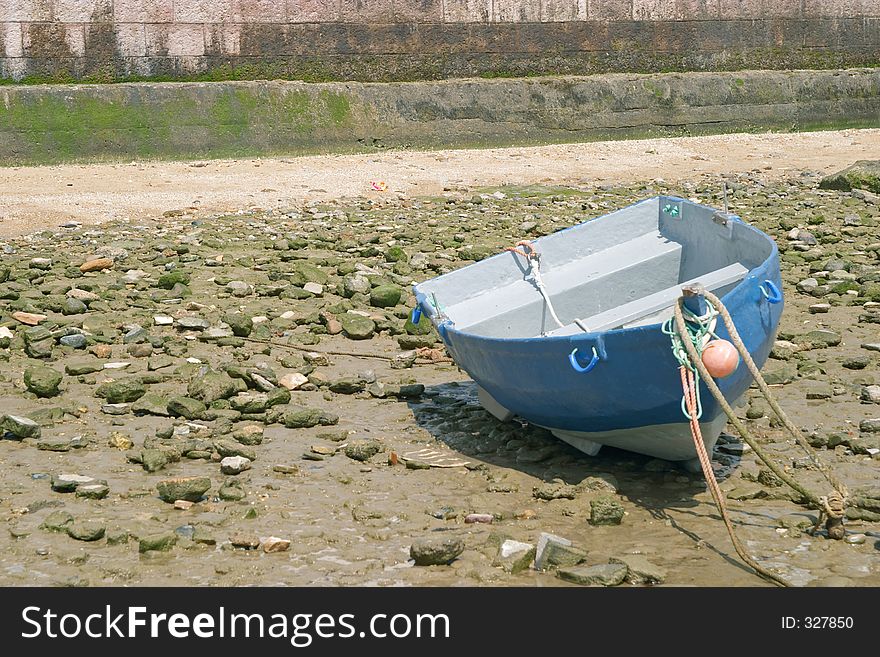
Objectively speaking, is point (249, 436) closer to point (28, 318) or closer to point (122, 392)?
point (122, 392)

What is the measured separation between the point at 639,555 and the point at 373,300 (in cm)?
418

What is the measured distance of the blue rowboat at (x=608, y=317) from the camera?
4934 millimetres

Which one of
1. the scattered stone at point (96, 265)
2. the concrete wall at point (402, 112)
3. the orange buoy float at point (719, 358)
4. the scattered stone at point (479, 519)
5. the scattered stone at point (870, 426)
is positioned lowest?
the scattered stone at point (479, 519)

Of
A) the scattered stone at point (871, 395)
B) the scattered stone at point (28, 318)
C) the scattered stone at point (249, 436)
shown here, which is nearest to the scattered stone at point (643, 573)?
the scattered stone at point (249, 436)

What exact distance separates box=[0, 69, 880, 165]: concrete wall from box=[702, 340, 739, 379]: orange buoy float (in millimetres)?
11156

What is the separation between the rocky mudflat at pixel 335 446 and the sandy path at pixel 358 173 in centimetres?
227

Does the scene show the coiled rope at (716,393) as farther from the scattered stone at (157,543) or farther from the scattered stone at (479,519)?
the scattered stone at (157,543)

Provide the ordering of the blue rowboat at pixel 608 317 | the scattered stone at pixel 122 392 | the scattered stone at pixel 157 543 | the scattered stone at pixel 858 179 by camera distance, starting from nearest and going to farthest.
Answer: the scattered stone at pixel 157 543 < the blue rowboat at pixel 608 317 < the scattered stone at pixel 122 392 < the scattered stone at pixel 858 179

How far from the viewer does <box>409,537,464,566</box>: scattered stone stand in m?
4.35

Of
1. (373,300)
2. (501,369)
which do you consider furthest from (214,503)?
(373,300)

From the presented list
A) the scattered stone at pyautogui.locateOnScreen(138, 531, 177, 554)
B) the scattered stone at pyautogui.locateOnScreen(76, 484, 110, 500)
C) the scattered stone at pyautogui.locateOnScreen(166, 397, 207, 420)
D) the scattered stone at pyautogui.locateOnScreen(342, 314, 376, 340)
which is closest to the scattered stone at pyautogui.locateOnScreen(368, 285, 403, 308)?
the scattered stone at pyautogui.locateOnScreen(342, 314, 376, 340)

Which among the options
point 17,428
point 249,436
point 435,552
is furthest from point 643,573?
point 17,428

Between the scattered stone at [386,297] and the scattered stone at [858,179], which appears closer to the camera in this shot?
the scattered stone at [386,297]

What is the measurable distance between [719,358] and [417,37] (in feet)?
40.6
